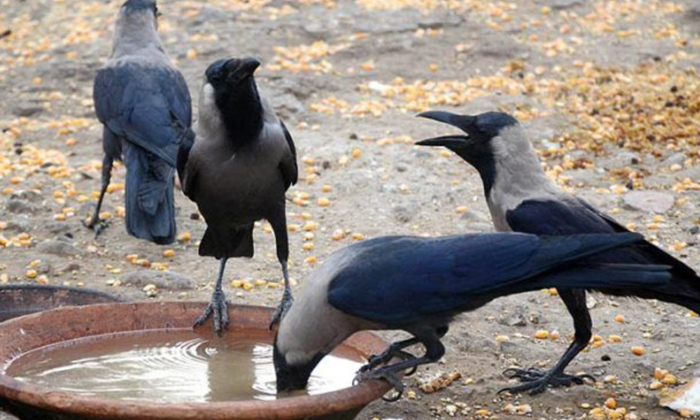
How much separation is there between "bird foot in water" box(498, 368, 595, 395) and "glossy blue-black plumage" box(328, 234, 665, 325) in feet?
3.44

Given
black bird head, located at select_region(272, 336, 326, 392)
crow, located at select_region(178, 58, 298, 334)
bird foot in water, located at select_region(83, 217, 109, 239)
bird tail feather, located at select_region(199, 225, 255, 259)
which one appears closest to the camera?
black bird head, located at select_region(272, 336, 326, 392)

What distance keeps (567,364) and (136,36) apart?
13.6 feet

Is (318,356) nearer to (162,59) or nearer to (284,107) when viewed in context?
(162,59)

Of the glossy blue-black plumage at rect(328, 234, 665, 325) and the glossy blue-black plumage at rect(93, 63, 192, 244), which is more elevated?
the glossy blue-black plumage at rect(328, 234, 665, 325)

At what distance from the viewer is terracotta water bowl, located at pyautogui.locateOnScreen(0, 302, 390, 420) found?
3715 millimetres

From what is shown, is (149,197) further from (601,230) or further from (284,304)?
(601,230)

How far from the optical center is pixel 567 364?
5.41m

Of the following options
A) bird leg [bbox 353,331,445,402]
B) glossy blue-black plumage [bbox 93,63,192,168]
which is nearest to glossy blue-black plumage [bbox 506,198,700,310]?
bird leg [bbox 353,331,445,402]

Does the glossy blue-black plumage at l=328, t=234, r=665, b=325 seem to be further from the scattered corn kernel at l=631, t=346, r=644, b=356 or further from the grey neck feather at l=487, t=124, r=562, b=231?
the scattered corn kernel at l=631, t=346, r=644, b=356

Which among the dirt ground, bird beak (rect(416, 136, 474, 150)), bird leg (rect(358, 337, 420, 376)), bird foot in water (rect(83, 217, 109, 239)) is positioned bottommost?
bird foot in water (rect(83, 217, 109, 239))

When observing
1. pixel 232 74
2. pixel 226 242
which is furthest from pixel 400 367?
pixel 226 242

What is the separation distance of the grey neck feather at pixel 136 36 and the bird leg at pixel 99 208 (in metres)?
0.80

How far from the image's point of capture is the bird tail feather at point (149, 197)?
706 cm

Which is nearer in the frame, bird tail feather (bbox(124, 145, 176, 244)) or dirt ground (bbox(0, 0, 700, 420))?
dirt ground (bbox(0, 0, 700, 420))
